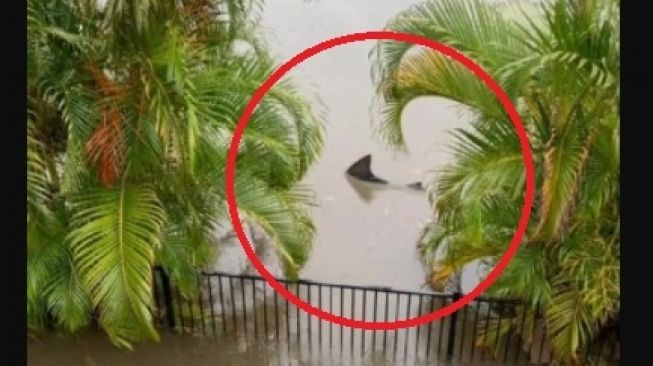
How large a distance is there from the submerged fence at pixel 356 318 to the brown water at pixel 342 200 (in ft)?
0.36

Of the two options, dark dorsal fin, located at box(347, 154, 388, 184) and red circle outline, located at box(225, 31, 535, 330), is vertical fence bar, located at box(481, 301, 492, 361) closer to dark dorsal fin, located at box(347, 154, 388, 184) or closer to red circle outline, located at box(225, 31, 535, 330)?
red circle outline, located at box(225, 31, 535, 330)

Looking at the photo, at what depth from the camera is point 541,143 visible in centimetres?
418

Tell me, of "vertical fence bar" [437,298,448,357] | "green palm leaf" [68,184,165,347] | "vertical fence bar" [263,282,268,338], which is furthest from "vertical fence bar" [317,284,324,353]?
"green palm leaf" [68,184,165,347]

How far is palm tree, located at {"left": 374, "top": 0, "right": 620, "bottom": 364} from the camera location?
3.68 metres

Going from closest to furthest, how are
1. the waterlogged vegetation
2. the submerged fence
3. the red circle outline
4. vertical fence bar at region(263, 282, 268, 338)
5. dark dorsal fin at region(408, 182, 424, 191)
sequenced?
the waterlogged vegetation → the red circle outline → the submerged fence → vertical fence bar at region(263, 282, 268, 338) → dark dorsal fin at region(408, 182, 424, 191)

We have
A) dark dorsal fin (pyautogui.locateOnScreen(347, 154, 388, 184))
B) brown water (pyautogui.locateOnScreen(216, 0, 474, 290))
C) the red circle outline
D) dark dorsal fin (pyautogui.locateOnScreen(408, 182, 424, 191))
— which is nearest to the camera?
the red circle outline

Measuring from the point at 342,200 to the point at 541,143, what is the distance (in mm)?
3306

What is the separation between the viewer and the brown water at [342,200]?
17.9 feet

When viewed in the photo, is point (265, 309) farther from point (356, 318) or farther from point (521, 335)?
point (521, 335)

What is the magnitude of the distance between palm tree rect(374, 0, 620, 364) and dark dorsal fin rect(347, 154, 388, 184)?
2.67 metres

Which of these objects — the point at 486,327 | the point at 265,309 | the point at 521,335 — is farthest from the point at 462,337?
the point at 265,309

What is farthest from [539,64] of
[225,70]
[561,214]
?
[225,70]

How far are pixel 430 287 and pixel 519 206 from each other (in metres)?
1.56

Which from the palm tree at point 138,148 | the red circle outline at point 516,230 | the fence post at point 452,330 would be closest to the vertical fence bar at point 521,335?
the red circle outline at point 516,230
